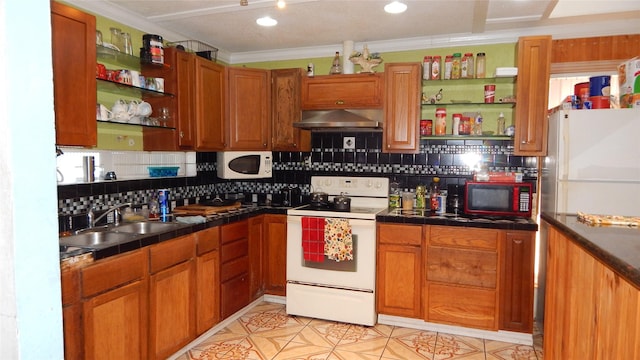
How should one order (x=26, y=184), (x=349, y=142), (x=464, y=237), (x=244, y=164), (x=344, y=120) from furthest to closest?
(x=349, y=142), (x=244, y=164), (x=344, y=120), (x=464, y=237), (x=26, y=184)

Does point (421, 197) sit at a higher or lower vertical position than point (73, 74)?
lower

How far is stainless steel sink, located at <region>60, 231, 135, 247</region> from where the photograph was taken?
2.41 meters

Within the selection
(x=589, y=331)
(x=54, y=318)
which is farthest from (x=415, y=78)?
(x=54, y=318)

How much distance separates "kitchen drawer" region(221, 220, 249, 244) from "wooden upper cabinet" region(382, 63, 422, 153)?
4.69 ft

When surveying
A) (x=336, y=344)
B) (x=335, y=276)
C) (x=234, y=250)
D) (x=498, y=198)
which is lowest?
(x=336, y=344)

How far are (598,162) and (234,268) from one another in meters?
2.79

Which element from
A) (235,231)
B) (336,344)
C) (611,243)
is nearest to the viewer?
(611,243)

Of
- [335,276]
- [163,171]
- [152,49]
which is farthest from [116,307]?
[152,49]

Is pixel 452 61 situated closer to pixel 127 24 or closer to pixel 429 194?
pixel 429 194

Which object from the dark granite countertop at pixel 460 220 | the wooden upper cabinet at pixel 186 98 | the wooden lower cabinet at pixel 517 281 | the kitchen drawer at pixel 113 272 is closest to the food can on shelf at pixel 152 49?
the wooden upper cabinet at pixel 186 98

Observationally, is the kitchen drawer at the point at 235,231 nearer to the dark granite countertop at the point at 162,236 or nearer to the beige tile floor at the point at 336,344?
the dark granite countertop at the point at 162,236

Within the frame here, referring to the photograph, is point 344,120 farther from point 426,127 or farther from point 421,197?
point 421,197

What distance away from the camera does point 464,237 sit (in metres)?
3.10

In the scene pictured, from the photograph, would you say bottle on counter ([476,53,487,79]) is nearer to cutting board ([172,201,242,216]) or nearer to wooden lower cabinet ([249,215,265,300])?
wooden lower cabinet ([249,215,265,300])
